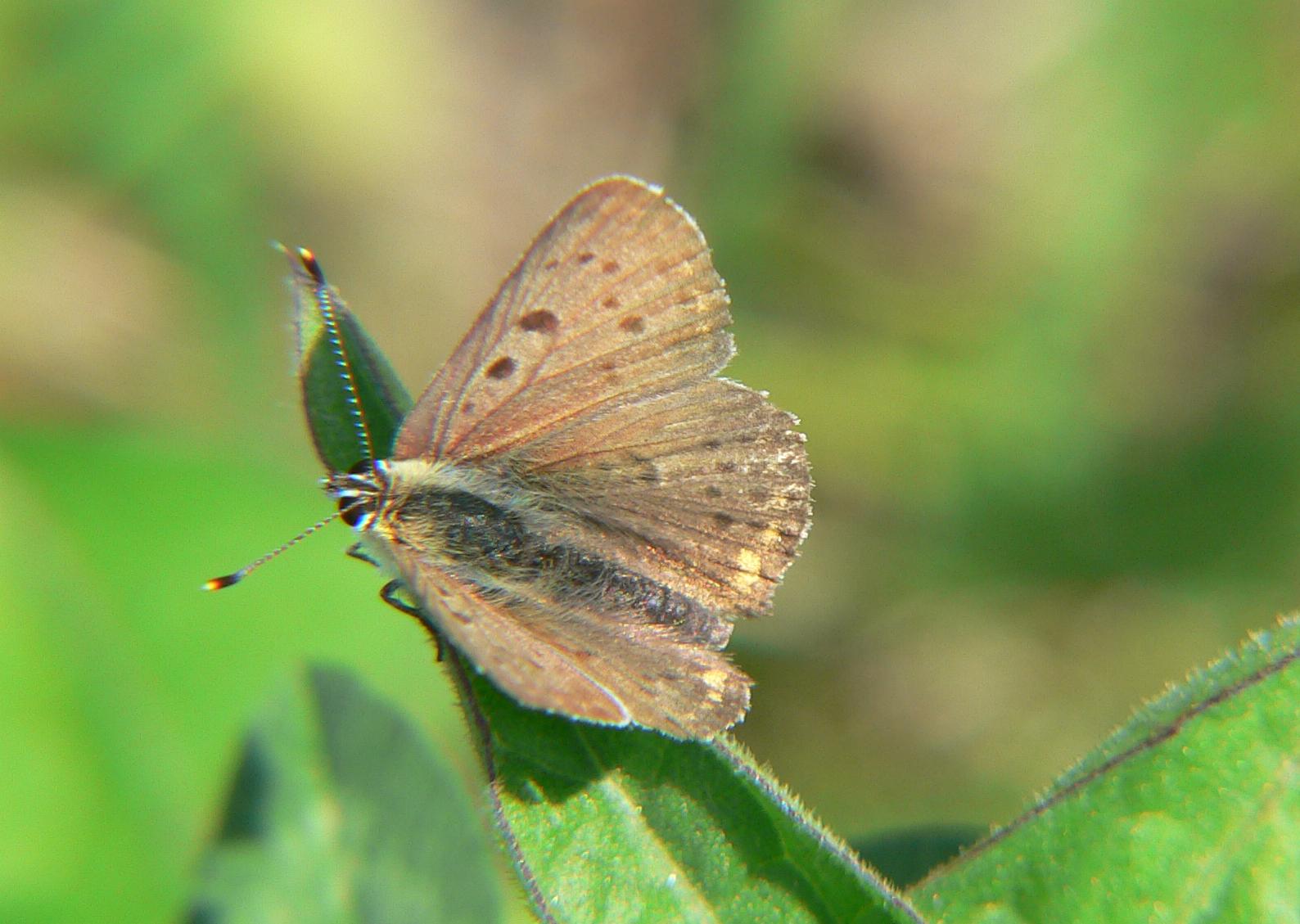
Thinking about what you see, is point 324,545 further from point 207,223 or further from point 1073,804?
point 1073,804

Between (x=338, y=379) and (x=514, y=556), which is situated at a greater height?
(x=338, y=379)

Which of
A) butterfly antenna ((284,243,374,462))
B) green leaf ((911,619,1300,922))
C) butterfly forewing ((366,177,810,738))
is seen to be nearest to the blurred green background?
butterfly forewing ((366,177,810,738))

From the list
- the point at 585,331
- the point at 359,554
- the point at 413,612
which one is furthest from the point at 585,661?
the point at 585,331

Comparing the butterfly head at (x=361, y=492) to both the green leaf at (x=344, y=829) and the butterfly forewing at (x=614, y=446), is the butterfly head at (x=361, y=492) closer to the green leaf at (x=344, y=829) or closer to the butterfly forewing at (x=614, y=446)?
the butterfly forewing at (x=614, y=446)

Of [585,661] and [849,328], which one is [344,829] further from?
[849,328]

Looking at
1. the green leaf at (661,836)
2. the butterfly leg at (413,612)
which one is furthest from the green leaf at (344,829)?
the green leaf at (661,836)

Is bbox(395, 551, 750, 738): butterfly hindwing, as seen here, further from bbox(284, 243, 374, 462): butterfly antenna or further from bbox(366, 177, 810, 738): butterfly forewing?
bbox(284, 243, 374, 462): butterfly antenna
